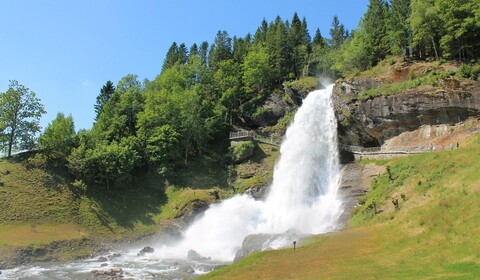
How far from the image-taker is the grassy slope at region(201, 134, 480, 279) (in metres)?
18.7

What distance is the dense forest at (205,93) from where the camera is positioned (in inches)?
2073

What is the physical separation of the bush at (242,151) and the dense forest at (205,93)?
628cm

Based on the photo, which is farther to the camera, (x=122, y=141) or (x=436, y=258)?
(x=122, y=141)

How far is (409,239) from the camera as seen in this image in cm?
2345

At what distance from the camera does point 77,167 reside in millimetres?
51969

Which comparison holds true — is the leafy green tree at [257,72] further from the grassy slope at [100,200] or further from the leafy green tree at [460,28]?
the leafy green tree at [460,28]

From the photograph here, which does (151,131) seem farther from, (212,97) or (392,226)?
(392,226)

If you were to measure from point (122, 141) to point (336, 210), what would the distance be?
105ft

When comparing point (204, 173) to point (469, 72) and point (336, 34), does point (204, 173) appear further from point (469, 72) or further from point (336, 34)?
point (336, 34)

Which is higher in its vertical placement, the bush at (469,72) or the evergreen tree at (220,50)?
the evergreen tree at (220,50)

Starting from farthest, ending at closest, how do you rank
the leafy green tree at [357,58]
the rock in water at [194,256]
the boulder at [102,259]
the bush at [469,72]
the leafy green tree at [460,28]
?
the leafy green tree at [357,58]
the leafy green tree at [460,28]
the bush at [469,72]
the boulder at [102,259]
the rock in water at [194,256]

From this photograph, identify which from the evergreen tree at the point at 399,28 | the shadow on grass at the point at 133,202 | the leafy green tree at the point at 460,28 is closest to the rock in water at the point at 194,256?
the shadow on grass at the point at 133,202

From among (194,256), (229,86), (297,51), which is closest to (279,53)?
(297,51)

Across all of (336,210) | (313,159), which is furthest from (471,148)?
(313,159)
